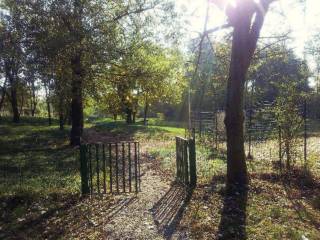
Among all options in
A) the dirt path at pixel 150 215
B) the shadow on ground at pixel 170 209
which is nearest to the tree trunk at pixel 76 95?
the dirt path at pixel 150 215

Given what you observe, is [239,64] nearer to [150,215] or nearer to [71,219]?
[150,215]

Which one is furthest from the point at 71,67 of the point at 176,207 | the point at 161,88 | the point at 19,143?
the point at 176,207

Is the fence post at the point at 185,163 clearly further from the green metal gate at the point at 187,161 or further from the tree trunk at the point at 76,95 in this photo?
the tree trunk at the point at 76,95

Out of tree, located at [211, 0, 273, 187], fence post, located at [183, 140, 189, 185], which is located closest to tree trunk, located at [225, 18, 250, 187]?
tree, located at [211, 0, 273, 187]

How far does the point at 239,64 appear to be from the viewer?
390 inches

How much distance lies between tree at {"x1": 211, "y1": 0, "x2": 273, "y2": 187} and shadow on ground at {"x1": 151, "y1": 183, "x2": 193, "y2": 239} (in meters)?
1.31

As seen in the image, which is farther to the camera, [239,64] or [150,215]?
[239,64]

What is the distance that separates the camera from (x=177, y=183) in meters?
11.0

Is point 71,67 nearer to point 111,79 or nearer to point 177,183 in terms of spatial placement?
point 111,79

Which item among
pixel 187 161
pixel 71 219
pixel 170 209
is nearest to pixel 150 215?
pixel 170 209

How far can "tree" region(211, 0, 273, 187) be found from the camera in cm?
962

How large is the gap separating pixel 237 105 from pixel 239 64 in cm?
101

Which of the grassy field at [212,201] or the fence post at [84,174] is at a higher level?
the fence post at [84,174]

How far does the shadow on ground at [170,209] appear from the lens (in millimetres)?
7402
